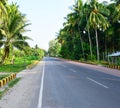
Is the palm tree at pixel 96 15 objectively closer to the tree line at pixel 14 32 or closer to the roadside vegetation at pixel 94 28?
the roadside vegetation at pixel 94 28

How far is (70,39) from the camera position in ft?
305

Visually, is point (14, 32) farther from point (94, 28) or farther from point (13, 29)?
point (94, 28)

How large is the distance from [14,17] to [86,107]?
124 feet

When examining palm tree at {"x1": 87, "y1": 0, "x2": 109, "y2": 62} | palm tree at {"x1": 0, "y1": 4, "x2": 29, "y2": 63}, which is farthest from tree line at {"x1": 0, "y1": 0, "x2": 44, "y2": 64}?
palm tree at {"x1": 87, "y1": 0, "x2": 109, "y2": 62}

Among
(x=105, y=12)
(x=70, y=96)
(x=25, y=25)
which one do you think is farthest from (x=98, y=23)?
(x=70, y=96)

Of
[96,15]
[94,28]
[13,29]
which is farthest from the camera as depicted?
[94,28]

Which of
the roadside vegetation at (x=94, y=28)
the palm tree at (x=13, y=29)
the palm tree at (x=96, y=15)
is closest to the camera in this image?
the palm tree at (x=13, y=29)

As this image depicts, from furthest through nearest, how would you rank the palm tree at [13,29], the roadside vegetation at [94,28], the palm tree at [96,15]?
the roadside vegetation at [94,28] → the palm tree at [96,15] → the palm tree at [13,29]

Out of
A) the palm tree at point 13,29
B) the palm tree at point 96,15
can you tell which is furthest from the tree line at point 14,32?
the palm tree at point 96,15

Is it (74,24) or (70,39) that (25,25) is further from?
(70,39)

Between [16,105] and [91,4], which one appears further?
[91,4]

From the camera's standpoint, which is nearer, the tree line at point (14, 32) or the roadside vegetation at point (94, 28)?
the tree line at point (14, 32)

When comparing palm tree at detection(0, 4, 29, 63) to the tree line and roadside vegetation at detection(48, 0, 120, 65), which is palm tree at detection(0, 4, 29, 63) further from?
roadside vegetation at detection(48, 0, 120, 65)

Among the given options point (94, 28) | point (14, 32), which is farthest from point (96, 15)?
point (14, 32)
